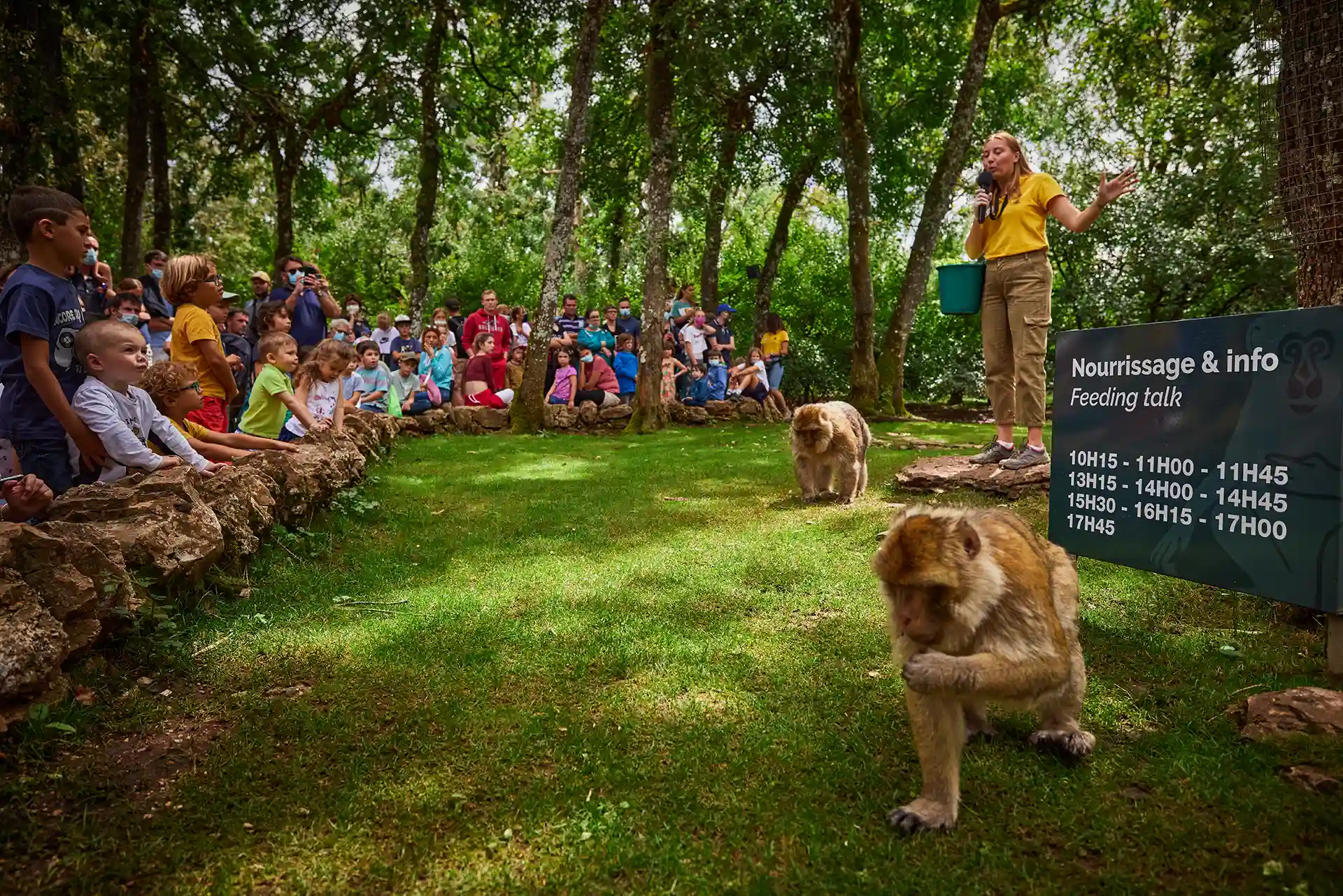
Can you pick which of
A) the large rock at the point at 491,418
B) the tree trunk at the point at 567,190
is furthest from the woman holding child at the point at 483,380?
the tree trunk at the point at 567,190

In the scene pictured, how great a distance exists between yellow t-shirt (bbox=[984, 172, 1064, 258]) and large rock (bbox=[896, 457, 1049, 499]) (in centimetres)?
185

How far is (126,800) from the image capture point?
8.41ft

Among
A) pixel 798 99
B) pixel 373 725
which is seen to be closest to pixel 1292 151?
pixel 373 725

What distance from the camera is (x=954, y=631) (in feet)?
7.95

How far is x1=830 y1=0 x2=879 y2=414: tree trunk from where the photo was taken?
46.9 feet

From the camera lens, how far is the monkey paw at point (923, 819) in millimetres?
2447

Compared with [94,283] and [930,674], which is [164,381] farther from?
[930,674]

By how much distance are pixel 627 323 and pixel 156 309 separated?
29.9ft

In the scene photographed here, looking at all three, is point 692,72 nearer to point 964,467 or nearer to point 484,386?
point 484,386

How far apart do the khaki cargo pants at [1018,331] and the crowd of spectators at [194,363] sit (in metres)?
6.02

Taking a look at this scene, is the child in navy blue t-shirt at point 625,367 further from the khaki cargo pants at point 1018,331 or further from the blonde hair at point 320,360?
the khaki cargo pants at point 1018,331

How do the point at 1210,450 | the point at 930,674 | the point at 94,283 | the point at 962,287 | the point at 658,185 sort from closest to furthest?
1. the point at 930,674
2. the point at 1210,450
3. the point at 962,287
4. the point at 94,283
5. the point at 658,185

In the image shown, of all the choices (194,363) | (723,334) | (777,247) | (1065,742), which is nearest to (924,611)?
(1065,742)

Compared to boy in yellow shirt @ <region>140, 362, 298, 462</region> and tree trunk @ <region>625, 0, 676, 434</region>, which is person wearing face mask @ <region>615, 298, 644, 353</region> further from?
boy in yellow shirt @ <region>140, 362, 298, 462</region>
